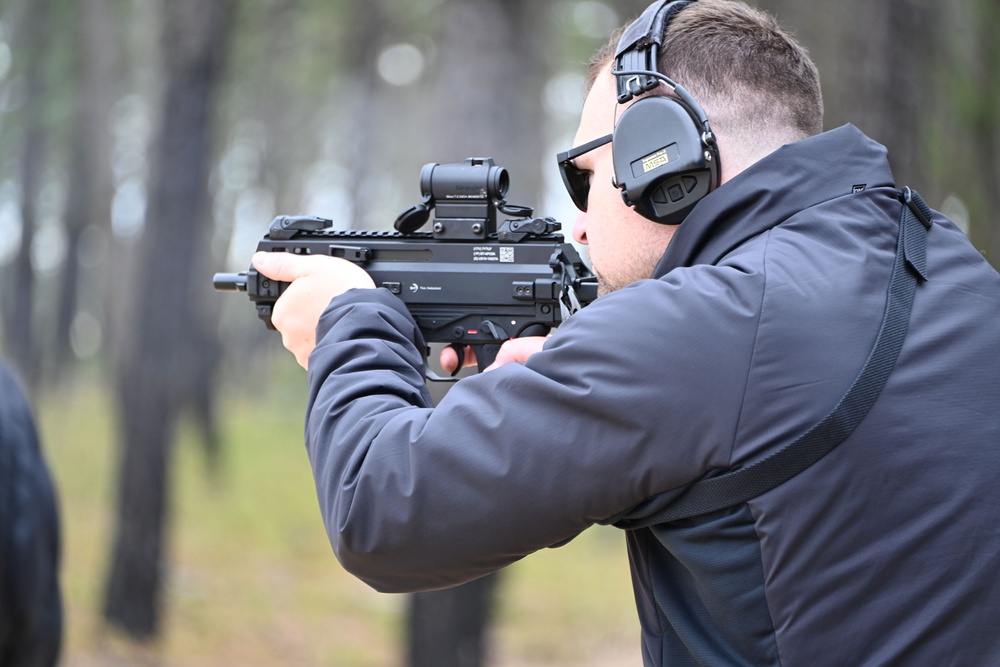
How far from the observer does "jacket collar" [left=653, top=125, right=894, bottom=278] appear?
1855 mm

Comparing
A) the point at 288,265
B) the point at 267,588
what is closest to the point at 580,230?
the point at 288,265

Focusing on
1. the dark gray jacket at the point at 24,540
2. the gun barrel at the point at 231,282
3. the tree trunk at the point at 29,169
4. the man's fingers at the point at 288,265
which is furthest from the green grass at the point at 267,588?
the man's fingers at the point at 288,265

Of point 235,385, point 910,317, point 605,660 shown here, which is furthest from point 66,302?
point 910,317

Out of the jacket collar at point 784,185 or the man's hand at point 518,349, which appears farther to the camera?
the man's hand at point 518,349

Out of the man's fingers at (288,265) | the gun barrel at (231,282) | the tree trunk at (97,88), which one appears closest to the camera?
the man's fingers at (288,265)

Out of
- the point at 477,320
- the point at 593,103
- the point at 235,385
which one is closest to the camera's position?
the point at 593,103

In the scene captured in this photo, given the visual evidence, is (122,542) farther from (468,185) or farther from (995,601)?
(995,601)

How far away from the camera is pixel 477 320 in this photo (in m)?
3.00

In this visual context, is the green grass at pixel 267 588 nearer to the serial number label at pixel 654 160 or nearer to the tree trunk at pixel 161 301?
the tree trunk at pixel 161 301

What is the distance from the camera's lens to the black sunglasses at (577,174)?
2254mm

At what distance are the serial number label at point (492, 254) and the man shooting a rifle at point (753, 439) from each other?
971 millimetres

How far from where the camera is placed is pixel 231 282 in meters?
3.08

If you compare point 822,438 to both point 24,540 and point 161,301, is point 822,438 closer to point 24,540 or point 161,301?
point 24,540

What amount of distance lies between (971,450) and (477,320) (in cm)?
160
